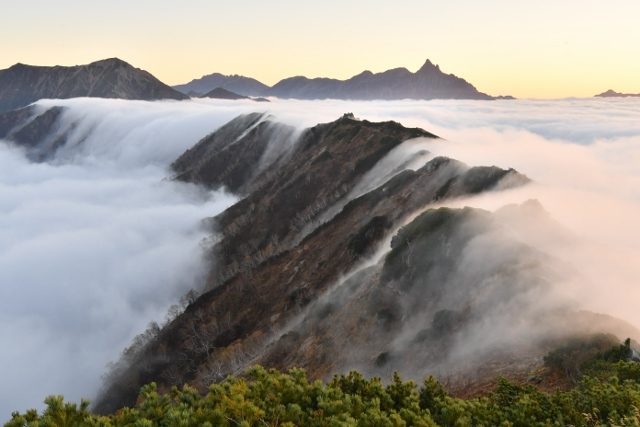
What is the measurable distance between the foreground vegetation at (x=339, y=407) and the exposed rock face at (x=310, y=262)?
27.2 metres

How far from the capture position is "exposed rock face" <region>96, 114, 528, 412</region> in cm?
5450

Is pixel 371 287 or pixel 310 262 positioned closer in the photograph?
pixel 371 287

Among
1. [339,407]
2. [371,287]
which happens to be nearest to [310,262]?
[371,287]

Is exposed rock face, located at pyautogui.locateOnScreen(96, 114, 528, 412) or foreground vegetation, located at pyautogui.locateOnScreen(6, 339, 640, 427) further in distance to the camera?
exposed rock face, located at pyautogui.locateOnScreen(96, 114, 528, 412)

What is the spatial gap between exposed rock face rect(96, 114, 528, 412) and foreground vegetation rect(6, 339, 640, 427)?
1071 inches

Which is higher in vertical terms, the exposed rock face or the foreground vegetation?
the foreground vegetation

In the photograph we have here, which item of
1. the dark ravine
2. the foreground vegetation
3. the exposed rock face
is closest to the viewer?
the foreground vegetation

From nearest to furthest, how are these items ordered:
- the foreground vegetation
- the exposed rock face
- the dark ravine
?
Answer: the foreground vegetation
the dark ravine
the exposed rock face

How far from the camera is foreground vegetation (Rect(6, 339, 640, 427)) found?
10242mm

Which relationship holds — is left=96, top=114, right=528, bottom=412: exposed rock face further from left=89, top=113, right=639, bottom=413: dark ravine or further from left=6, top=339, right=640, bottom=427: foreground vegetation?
left=6, top=339, right=640, bottom=427: foreground vegetation

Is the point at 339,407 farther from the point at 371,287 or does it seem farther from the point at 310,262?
the point at 310,262

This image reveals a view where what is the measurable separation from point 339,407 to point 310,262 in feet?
239

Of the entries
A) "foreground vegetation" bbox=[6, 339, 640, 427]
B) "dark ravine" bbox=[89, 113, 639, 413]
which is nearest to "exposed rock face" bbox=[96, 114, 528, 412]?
"dark ravine" bbox=[89, 113, 639, 413]

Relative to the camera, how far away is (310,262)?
84.0 metres
